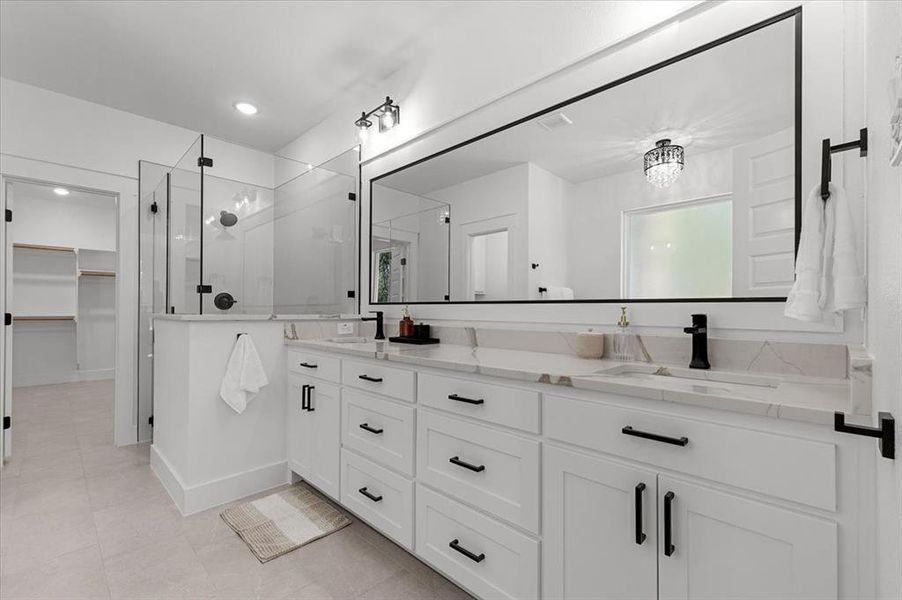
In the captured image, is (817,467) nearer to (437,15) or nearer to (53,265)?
(437,15)

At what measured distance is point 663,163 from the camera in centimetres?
156

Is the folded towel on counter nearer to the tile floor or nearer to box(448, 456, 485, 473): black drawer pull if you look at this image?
box(448, 456, 485, 473): black drawer pull

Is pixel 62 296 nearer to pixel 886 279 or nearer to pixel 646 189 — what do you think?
pixel 646 189

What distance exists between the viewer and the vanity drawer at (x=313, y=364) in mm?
2102

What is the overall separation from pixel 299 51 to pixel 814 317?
2988 mm

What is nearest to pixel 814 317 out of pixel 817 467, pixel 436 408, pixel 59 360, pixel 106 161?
pixel 817 467

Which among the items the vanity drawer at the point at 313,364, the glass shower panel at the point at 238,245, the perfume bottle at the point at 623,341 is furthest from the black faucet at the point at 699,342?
the glass shower panel at the point at 238,245

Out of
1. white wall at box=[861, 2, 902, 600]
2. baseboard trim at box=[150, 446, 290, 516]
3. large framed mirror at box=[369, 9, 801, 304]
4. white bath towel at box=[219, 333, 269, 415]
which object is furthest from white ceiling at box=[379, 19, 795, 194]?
baseboard trim at box=[150, 446, 290, 516]

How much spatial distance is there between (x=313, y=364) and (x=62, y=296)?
5.75m

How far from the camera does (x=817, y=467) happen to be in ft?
2.66

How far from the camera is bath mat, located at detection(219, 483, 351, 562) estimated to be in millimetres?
1892

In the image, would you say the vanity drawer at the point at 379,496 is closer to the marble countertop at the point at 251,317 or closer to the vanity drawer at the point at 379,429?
the vanity drawer at the point at 379,429

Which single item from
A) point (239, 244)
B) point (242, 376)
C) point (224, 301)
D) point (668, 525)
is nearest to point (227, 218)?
point (239, 244)

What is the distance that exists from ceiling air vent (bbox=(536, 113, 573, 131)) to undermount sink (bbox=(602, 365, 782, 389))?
111 centimetres
